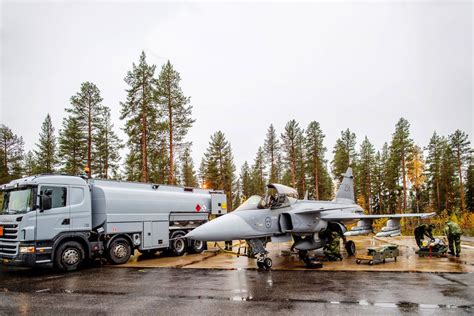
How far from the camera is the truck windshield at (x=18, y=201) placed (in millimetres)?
Answer: 11625

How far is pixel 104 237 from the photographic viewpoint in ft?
44.7

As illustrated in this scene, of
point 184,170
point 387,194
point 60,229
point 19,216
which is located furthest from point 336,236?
point 184,170

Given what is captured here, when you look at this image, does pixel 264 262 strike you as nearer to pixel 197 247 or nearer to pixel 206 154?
pixel 197 247

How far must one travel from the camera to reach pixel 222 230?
36.5 feet

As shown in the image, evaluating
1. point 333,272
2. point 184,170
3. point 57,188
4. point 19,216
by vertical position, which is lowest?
point 333,272

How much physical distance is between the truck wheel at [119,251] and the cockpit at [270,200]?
524 cm

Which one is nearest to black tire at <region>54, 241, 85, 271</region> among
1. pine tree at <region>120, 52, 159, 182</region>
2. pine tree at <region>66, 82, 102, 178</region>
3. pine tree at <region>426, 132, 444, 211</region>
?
pine tree at <region>120, 52, 159, 182</region>

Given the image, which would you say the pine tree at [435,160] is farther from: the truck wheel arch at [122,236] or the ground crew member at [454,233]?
the truck wheel arch at [122,236]

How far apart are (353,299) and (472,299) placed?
258cm

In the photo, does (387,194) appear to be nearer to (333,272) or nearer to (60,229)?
(333,272)

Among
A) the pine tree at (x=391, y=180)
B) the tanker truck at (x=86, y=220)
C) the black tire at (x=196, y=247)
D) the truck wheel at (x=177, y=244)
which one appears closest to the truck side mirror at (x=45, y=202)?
the tanker truck at (x=86, y=220)

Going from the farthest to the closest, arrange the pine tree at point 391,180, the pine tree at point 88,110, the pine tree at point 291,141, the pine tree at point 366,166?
the pine tree at point 366,166, the pine tree at point 391,180, the pine tree at point 291,141, the pine tree at point 88,110

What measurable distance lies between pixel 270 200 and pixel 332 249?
3.81 m

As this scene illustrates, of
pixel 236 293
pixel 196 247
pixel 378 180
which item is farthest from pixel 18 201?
pixel 378 180
